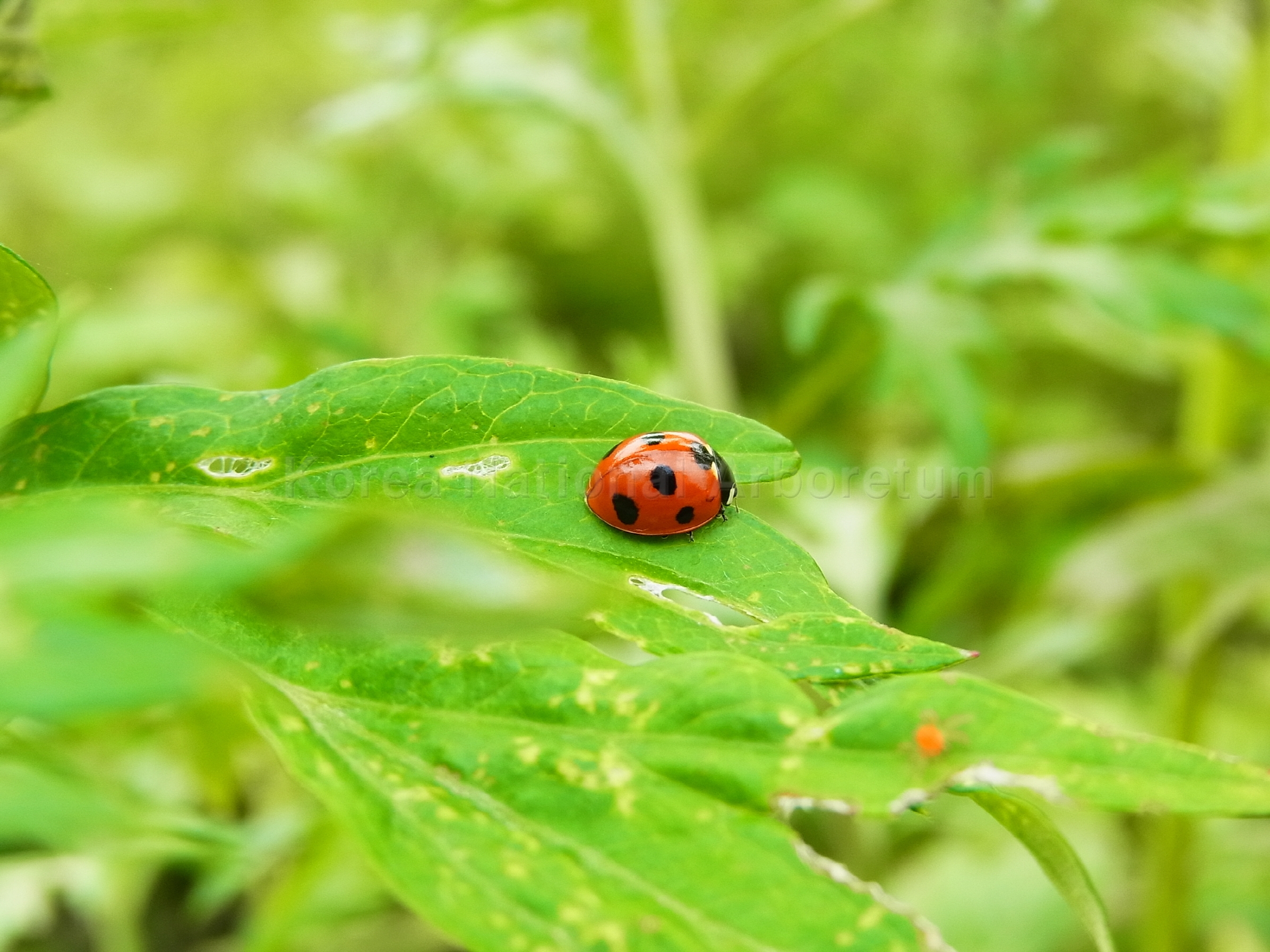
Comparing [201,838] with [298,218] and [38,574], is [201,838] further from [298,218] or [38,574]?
[298,218]

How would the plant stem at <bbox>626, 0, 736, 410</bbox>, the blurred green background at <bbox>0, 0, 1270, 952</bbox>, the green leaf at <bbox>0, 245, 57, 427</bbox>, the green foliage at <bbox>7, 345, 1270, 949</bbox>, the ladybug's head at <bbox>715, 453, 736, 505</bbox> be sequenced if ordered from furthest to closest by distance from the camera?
1. the plant stem at <bbox>626, 0, 736, 410</bbox>
2. the blurred green background at <bbox>0, 0, 1270, 952</bbox>
3. the ladybug's head at <bbox>715, 453, 736, 505</bbox>
4. the green leaf at <bbox>0, 245, 57, 427</bbox>
5. the green foliage at <bbox>7, 345, 1270, 949</bbox>

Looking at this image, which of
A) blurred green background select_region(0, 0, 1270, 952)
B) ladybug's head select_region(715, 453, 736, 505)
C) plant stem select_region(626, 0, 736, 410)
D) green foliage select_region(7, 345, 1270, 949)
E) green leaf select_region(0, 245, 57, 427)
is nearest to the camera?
green foliage select_region(7, 345, 1270, 949)

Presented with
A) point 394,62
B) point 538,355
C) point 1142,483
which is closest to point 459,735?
point 1142,483

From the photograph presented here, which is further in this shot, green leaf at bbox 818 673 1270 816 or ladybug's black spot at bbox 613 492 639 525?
ladybug's black spot at bbox 613 492 639 525

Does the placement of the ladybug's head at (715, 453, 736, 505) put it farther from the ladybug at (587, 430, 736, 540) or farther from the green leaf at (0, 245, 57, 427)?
the green leaf at (0, 245, 57, 427)

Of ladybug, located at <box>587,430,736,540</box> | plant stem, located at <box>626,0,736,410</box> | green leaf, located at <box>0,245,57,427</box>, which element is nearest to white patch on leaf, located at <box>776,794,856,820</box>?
ladybug, located at <box>587,430,736,540</box>

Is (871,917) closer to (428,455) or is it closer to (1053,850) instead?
(1053,850)

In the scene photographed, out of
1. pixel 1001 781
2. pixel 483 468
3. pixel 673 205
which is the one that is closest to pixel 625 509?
pixel 483 468
